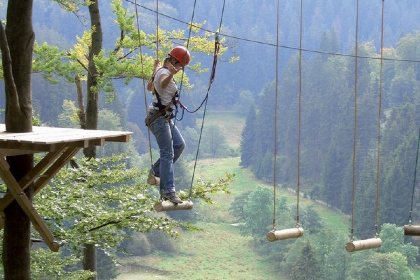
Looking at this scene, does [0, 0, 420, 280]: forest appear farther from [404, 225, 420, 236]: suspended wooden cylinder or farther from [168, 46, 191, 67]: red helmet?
[404, 225, 420, 236]: suspended wooden cylinder

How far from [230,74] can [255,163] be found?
37.5 m

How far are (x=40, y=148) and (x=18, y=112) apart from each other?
149 cm

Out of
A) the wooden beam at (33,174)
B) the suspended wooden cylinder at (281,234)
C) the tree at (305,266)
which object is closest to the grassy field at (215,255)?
the tree at (305,266)

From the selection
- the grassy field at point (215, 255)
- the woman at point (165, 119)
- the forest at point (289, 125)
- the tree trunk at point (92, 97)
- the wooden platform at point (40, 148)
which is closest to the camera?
the wooden platform at point (40, 148)

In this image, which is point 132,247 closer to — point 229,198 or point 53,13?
point 229,198

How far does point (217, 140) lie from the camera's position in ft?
356

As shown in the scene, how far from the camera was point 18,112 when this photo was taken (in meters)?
7.17

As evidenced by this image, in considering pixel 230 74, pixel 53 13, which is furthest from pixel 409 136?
pixel 53 13

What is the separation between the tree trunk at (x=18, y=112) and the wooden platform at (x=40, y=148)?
0.54 feet

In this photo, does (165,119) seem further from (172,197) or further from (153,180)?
(172,197)

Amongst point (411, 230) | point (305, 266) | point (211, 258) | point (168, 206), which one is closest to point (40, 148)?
point (168, 206)

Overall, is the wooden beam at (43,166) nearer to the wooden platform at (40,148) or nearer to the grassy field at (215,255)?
the wooden platform at (40,148)

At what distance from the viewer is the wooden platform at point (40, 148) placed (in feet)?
19.1

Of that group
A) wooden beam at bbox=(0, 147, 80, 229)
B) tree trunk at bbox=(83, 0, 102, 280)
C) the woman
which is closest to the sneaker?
the woman
